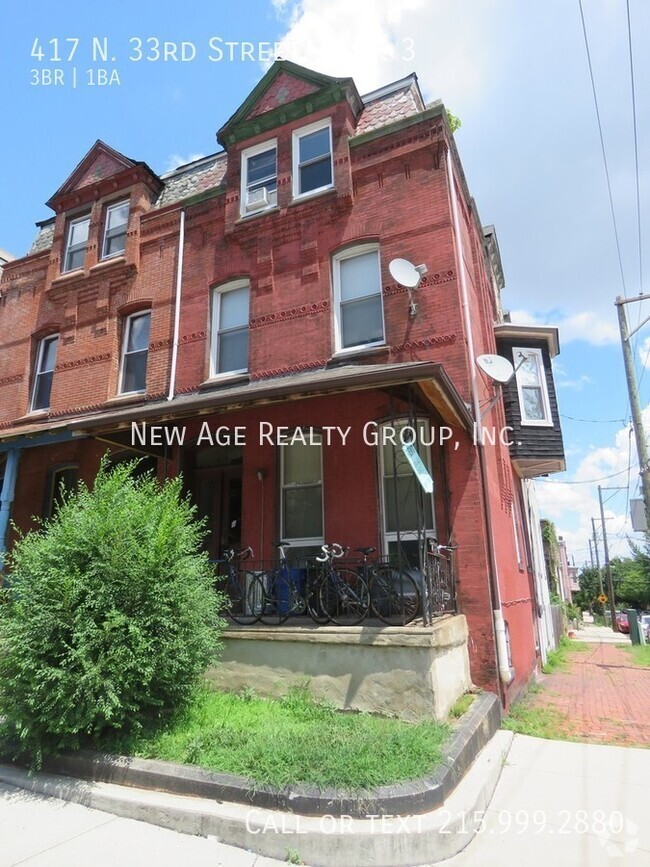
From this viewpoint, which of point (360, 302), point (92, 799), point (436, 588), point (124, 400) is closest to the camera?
point (92, 799)

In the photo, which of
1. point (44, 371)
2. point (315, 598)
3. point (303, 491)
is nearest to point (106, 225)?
point (44, 371)

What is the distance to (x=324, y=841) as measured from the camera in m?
3.59

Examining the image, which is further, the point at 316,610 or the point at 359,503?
the point at 359,503

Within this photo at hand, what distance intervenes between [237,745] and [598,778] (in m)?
3.42

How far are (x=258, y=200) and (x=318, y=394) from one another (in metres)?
5.80

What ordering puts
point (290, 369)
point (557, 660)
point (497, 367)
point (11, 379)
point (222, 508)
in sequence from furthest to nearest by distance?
point (557, 660) → point (11, 379) → point (222, 508) → point (290, 369) → point (497, 367)

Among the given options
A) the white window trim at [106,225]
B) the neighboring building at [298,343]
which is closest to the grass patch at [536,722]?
the neighboring building at [298,343]

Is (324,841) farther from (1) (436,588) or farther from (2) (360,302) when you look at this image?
(2) (360,302)

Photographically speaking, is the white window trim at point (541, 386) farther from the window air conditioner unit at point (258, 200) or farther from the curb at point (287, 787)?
the curb at point (287, 787)

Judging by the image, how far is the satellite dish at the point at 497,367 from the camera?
7828 millimetres

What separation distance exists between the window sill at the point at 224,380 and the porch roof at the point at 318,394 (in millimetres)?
770

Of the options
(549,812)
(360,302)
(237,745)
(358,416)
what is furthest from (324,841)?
(360,302)

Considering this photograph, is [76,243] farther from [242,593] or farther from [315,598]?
[315,598]

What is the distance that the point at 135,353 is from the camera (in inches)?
458
